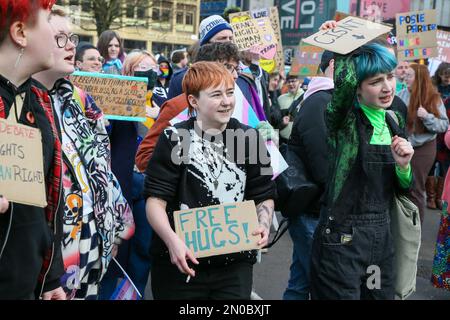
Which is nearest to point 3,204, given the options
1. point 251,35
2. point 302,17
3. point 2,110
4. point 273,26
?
point 2,110

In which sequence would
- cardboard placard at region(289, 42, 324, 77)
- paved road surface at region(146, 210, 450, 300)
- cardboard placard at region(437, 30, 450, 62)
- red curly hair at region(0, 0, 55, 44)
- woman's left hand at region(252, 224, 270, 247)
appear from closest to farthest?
1. red curly hair at region(0, 0, 55, 44)
2. woman's left hand at region(252, 224, 270, 247)
3. paved road surface at region(146, 210, 450, 300)
4. cardboard placard at region(289, 42, 324, 77)
5. cardboard placard at region(437, 30, 450, 62)

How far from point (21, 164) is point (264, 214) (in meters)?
1.24

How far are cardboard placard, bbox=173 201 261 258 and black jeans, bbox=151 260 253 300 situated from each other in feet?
0.54

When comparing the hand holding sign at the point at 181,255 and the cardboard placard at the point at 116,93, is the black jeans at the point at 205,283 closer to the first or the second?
the hand holding sign at the point at 181,255

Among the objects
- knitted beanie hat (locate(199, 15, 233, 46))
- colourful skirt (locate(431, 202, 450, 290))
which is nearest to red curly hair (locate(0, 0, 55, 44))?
knitted beanie hat (locate(199, 15, 233, 46))

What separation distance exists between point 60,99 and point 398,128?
170 centimetres

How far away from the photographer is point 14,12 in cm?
169

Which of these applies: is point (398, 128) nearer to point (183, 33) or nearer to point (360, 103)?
point (360, 103)

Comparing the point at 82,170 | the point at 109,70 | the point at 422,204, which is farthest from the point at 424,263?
the point at 82,170

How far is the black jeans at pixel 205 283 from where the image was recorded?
7.98 feet

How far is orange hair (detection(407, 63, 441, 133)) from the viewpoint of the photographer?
21.2ft

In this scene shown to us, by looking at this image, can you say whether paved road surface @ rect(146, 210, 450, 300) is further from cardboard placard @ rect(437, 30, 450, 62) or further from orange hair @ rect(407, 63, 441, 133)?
cardboard placard @ rect(437, 30, 450, 62)

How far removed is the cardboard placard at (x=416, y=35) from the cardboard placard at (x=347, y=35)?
4746mm

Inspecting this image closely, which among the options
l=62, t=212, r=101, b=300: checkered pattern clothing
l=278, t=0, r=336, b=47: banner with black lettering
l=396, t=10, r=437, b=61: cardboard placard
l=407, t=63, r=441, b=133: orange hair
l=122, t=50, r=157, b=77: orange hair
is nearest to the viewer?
l=62, t=212, r=101, b=300: checkered pattern clothing
